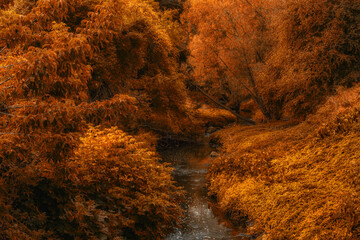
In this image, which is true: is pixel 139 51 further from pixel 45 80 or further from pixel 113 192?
pixel 45 80

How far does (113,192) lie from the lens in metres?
5.73

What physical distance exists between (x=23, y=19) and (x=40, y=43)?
1.17 feet

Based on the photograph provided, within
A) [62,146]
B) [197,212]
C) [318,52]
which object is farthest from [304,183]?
[318,52]

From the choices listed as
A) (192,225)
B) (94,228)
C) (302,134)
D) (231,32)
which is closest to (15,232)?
(94,228)

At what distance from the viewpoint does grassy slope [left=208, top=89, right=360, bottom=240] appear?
186 inches

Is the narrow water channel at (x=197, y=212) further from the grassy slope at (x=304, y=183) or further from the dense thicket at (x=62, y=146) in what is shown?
the dense thicket at (x=62, y=146)

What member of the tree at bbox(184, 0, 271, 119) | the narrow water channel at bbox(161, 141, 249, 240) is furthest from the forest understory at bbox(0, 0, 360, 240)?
the tree at bbox(184, 0, 271, 119)

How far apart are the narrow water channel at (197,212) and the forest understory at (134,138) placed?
1.08ft

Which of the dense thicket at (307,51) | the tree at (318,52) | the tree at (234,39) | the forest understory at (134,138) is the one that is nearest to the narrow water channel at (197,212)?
the forest understory at (134,138)

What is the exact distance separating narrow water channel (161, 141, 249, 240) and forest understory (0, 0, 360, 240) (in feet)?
1.08

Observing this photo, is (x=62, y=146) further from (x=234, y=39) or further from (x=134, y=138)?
(x=234, y=39)

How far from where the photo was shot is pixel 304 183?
5.98 meters

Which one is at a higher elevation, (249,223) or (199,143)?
(249,223)

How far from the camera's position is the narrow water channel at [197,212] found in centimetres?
635
